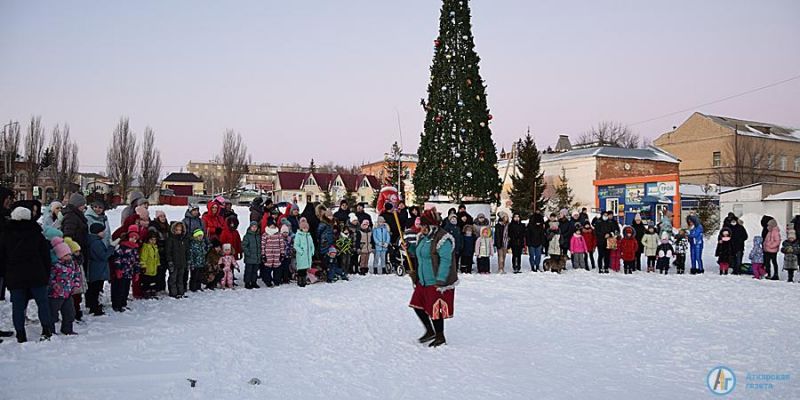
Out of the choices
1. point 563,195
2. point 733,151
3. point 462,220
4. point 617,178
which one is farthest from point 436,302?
point 733,151

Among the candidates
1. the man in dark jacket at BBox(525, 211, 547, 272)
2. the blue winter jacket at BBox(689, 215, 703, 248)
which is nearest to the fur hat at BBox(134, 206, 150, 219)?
the man in dark jacket at BBox(525, 211, 547, 272)

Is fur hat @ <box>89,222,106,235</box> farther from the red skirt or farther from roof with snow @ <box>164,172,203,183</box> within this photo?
roof with snow @ <box>164,172,203,183</box>

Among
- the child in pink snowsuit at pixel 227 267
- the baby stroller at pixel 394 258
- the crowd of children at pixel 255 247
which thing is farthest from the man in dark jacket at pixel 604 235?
the child in pink snowsuit at pixel 227 267

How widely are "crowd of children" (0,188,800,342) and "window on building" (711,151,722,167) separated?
1549 inches

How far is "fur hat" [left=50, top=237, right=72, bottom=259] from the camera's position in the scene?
7.29 metres

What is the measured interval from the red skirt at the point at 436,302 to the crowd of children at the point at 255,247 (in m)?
0.83

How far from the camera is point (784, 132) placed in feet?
181

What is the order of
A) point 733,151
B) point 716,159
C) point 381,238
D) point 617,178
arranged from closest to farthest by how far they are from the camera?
1. point 381,238
2. point 617,178
3. point 733,151
4. point 716,159

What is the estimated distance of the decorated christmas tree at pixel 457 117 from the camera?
20.0 meters

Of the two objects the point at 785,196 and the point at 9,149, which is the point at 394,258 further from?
the point at 9,149

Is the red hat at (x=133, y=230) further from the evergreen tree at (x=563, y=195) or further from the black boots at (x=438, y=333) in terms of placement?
the evergreen tree at (x=563, y=195)

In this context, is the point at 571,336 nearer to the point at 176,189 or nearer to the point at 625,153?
the point at 625,153

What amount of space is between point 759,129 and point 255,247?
56.1 metres

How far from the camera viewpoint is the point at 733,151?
4859cm
